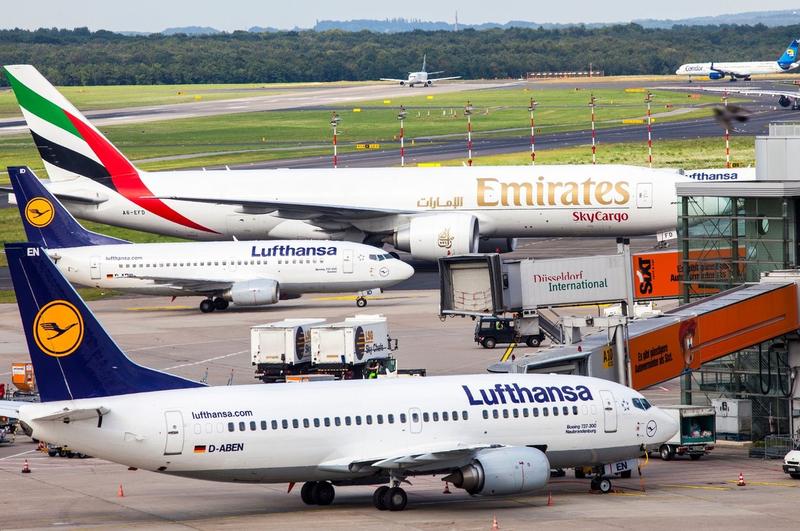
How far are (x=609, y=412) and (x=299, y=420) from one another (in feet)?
31.2

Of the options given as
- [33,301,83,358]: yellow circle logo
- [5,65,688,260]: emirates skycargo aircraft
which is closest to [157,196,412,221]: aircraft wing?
[5,65,688,260]: emirates skycargo aircraft

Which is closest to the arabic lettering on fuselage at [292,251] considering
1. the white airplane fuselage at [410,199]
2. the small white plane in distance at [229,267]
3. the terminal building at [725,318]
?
the small white plane in distance at [229,267]

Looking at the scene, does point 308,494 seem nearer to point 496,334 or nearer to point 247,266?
point 496,334

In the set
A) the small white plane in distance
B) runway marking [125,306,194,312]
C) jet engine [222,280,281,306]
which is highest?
the small white plane in distance

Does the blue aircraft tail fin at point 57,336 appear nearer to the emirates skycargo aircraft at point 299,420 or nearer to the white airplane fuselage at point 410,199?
the emirates skycargo aircraft at point 299,420

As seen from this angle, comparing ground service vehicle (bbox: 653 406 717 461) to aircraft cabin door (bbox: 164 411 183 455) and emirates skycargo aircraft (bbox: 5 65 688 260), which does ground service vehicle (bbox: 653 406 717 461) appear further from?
emirates skycargo aircraft (bbox: 5 65 688 260)

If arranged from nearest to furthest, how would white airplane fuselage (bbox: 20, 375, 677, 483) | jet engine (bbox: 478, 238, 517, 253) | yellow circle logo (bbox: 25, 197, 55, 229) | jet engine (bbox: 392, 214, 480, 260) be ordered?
1. white airplane fuselage (bbox: 20, 375, 677, 483)
2. yellow circle logo (bbox: 25, 197, 55, 229)
3. jet engine (bbox: 392, 214, 480, 260)
4. jet engine (bbox: 478, 238, 517, 253)

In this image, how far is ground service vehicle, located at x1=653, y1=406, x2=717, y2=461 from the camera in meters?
50.2

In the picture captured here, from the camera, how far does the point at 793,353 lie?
171ft

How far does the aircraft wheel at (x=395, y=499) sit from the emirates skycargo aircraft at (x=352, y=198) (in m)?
48.0

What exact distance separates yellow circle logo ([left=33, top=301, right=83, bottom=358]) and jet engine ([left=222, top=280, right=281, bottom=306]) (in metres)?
43.0

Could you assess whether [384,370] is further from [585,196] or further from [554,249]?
[554,249]

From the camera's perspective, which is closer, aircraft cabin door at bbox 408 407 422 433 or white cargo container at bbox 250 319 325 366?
aircraft cabin door at bbox 408 407 422 433

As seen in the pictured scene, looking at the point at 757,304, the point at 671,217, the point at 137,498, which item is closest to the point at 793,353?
the point at 757,304
